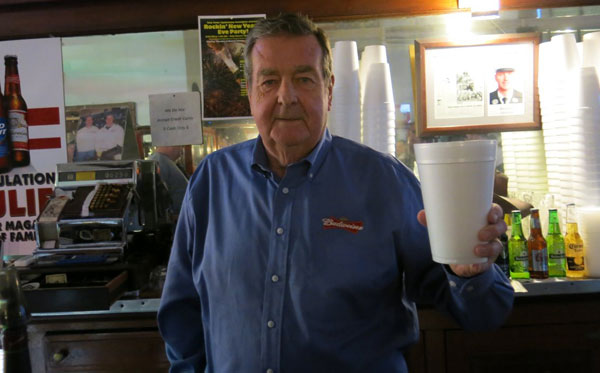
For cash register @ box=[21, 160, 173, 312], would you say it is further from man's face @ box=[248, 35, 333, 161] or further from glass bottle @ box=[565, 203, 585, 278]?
glass bottle @ box=[565, 203, 585, 278]

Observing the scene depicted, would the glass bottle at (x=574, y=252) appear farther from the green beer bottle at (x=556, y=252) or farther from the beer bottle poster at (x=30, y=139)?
the beer bottle poster at (x=30, y=139)

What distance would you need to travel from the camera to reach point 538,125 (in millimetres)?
2375

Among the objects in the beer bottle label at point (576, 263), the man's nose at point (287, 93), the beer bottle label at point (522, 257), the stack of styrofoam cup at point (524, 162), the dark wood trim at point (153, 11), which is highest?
the dark wood trim at point (153, 11)

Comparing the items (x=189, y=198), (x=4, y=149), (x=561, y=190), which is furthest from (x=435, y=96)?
(x=4, y=149)

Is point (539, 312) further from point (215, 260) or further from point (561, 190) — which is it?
point (215, 260)

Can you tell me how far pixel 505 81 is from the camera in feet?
7.81

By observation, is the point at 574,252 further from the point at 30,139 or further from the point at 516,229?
the point at 30,139

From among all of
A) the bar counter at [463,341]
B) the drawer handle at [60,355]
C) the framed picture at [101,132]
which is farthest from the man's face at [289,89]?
the framed picture at [101,132]

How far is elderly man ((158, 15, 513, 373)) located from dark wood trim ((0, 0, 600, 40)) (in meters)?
1.07

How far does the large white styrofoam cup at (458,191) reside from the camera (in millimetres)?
972

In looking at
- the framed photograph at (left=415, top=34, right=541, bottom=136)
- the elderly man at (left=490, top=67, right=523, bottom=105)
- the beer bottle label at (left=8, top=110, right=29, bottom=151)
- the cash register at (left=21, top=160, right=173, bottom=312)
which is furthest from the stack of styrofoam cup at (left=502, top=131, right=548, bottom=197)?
the beer bottle label at (left=8, top=110, right=29, bottom=151)

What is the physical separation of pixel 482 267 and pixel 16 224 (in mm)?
2272

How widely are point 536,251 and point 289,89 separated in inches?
49.9

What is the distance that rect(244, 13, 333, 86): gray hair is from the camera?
1363 mm
